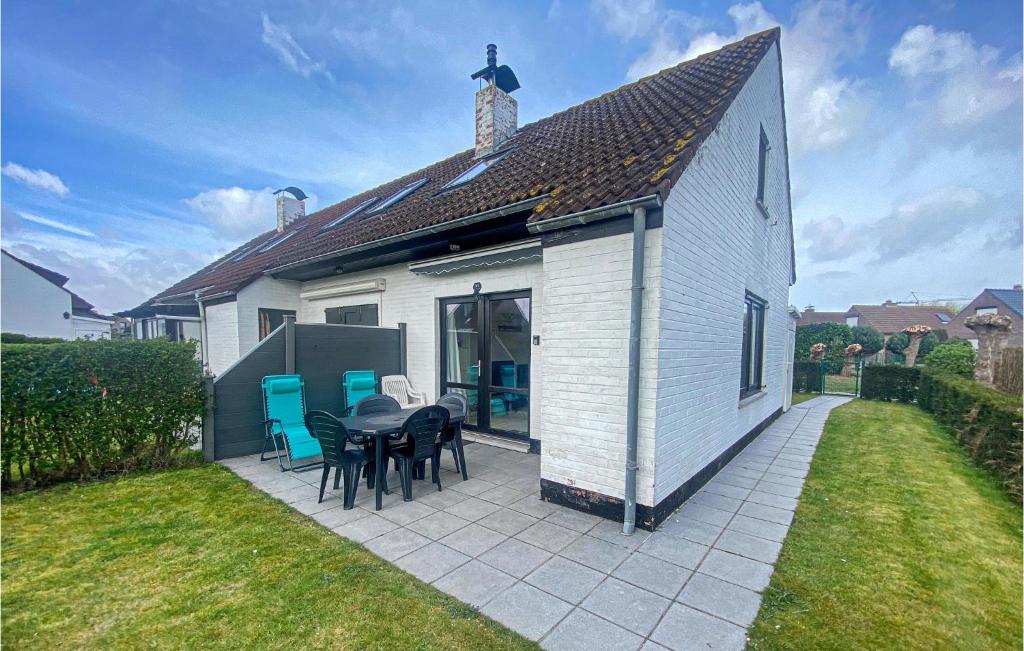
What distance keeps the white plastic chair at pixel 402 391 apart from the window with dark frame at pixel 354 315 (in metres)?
1.58

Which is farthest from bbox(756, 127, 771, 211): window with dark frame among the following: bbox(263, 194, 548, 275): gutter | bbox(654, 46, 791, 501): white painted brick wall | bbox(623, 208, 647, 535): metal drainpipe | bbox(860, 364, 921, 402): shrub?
bbox(860, 364, 921, 402): shrub

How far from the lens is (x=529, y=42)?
8633 millimetres

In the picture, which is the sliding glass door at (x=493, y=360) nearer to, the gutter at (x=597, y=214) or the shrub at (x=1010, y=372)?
the gutter at (x=597, y=214)

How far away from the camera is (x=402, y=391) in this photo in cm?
781

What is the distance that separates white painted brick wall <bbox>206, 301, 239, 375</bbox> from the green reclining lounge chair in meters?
4.89

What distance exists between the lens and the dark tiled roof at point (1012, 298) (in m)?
34.4

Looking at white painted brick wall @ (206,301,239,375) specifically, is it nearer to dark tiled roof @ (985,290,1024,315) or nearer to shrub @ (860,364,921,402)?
shrub @ (860,364,921,402)

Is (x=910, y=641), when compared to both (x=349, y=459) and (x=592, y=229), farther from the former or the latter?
(x=349, y=459)

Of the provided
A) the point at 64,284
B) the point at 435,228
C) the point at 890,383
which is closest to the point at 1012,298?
the point at 890,383

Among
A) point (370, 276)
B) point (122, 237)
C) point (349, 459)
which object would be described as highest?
point (122, 237)

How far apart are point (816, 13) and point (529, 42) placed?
541 cm

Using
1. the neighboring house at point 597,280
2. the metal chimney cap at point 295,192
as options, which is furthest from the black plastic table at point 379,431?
the metal chimney cap at point 295,192

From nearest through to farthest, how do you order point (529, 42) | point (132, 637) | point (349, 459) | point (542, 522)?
point (132, 637)
point (542, 522)
point (349, 459)
point (529, 42)

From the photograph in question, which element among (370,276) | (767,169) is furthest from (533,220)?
(767,169)
